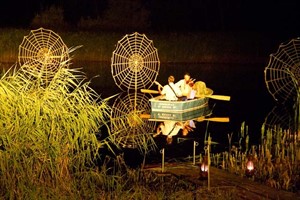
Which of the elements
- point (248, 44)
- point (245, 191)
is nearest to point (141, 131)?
point (245, 191)

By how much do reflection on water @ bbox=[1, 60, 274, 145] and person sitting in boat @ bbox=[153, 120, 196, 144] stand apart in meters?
0.24

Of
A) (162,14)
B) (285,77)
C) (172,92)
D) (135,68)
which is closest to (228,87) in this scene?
(135,68)

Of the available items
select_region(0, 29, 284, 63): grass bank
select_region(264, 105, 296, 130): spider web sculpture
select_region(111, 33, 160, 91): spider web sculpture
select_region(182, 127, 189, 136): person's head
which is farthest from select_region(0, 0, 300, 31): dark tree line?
select_region(182, 127, 189, 136): person's head

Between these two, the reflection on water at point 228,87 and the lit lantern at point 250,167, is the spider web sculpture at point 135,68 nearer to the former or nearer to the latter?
the reflection on water at point 228,87

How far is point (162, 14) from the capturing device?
4050cm

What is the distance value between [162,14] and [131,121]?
89.3 ft

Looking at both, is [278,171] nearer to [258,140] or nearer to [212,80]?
[258,140]

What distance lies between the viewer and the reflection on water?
600 inches

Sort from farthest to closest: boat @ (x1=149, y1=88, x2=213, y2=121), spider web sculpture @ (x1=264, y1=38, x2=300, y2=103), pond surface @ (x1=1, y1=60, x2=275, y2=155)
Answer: boat @ (x1=149, y1=88, x2=213, y2=121) → pond surface @ (x1=1, y1=60, x2=275, y2=155) → spider web sculpture @ (x1=264, y1=38, x2=300, y2=103)

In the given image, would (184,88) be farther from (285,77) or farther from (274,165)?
(274,165)

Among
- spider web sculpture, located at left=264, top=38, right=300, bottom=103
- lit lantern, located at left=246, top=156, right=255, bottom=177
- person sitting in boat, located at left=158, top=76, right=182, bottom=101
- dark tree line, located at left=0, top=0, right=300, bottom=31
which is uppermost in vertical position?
dark tree line, located at left=0, top=0, right=300, bottom=31

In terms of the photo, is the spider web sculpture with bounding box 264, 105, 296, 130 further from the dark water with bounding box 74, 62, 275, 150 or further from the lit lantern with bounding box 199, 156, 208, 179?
the lit lantern with bounding box 199, 156, 208, 179

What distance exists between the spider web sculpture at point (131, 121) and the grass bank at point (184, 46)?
32.8ft

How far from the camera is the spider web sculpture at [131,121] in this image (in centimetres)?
1213
